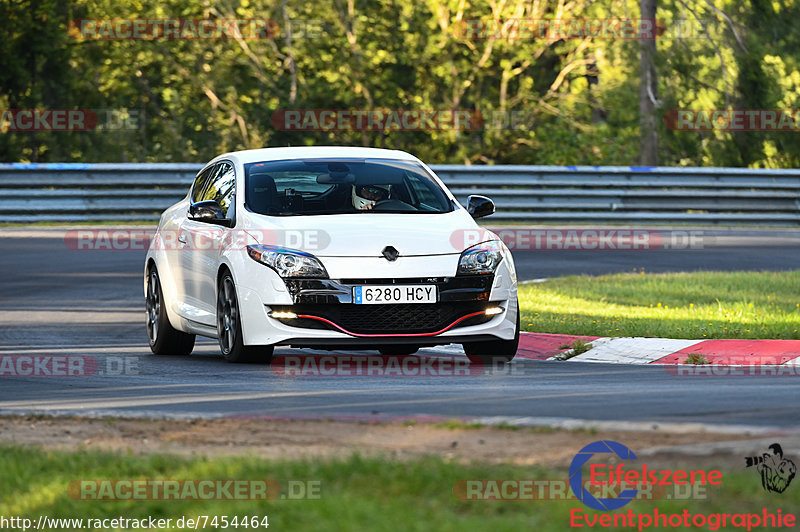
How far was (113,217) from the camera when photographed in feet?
80.7

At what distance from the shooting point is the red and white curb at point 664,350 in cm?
1148

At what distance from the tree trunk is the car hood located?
2260 cm

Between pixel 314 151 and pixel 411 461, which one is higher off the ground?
pixel 314 151

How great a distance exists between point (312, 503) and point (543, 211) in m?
20.9

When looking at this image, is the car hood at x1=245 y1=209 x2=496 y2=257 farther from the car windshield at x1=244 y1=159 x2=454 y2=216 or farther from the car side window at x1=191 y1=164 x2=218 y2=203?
the car side window at x1=191 y1=164 x2=218 y2=203

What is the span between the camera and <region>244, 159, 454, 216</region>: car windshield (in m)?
11.2

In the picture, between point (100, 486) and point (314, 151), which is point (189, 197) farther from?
point (100, 486)

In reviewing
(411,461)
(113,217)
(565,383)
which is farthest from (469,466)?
(113,217)

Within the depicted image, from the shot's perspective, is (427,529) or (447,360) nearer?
(427,529)
